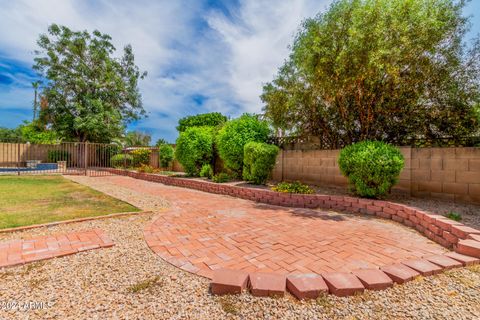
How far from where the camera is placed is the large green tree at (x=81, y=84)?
17.5m

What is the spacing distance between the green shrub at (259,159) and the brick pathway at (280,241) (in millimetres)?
2347

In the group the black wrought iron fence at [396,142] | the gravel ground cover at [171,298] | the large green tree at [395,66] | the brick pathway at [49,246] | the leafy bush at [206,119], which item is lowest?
the gravel ground cover at [171,298]

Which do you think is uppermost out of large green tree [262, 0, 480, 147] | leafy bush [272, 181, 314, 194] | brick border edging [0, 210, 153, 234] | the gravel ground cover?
large green tree [262, 0, 480, 147]

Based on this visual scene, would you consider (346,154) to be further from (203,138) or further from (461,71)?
(203,138)

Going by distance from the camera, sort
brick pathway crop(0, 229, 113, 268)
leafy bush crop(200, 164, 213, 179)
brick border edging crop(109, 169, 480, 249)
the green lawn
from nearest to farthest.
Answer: brick pathway crop(0, 229, 113, 268) < brick border edging crop(109, 169, 480, 249) < the green lawn < leafy bush crop(200, 164, 213, 179)

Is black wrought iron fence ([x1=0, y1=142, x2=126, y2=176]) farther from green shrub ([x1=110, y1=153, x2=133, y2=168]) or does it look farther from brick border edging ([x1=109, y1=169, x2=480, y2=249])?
brick border edging ([x1=109, y1=169, x2=480, y2=249])

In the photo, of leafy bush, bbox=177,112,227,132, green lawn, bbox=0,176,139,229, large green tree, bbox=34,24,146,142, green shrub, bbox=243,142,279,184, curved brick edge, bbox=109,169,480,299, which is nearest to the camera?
curved brick edge, bbox=109,169,480,299

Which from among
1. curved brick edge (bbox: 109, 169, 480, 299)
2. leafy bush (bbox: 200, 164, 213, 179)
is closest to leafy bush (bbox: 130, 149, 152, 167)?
leafy bush (bbox: 200, 164, 213, 179)

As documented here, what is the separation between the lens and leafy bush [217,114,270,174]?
8172 millimetres

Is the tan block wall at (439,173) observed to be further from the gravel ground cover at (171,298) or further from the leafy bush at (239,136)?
the gravel ground cover at (171,298)

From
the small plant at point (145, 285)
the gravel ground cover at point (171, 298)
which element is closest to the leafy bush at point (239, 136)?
the gravel ground cover at point (171, 298)

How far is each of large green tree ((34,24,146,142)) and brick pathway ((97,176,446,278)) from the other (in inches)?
679

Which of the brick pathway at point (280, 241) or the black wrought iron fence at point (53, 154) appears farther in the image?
the black wrought iron fence at point (53, 154)

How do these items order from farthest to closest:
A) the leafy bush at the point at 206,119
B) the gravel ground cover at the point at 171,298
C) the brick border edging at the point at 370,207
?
the leafy bush at the point at 206,119, the brick border edging at the point at 370,207, the gravel ground cover at the point at 171,298
